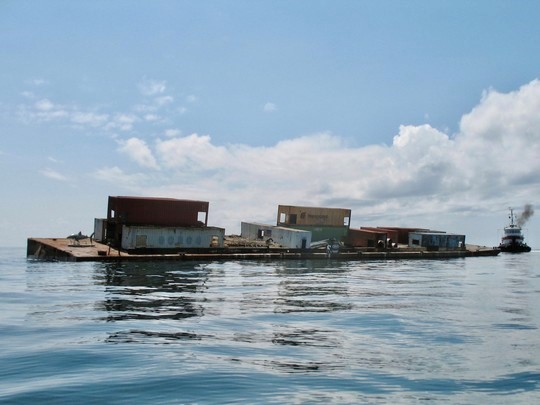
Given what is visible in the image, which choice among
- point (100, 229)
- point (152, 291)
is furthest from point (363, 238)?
point (152, 291)

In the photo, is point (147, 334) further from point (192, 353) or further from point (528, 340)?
point (528, 340)

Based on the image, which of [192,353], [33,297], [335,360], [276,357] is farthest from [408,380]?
[33,297]

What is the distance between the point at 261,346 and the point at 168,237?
47.7m

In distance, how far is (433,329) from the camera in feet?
66.5

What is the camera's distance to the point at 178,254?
60438 mm

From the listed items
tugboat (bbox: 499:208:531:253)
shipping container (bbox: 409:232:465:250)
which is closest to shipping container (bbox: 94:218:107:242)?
shipping container (bbox: 409:232:465:250)

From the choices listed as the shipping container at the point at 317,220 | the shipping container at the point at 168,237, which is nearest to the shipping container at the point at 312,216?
the shipping container at the point at 317,220

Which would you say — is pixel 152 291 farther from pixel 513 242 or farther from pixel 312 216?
pixel 513 242

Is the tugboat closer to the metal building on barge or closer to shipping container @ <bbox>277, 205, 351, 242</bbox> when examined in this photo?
shipping container @ <bbox>277, 205, 351, 242</bbox>

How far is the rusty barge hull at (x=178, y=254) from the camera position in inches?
2184

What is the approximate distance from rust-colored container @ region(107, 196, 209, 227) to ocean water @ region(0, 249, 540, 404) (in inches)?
1161

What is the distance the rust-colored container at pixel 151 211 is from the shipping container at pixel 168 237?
6.09 feet

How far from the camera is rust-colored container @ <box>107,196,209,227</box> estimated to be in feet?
206

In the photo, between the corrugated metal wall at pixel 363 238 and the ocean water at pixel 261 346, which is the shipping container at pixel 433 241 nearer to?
the corrugated metal wall at pixel 363 238
